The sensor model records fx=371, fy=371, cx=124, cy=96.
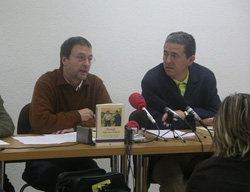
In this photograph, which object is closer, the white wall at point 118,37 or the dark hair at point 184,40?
the dark hair at point 184,40

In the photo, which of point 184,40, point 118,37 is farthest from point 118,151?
point 118,37

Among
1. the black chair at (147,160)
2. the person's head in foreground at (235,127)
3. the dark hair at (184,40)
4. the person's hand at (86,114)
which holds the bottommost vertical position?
the black chair at (147,160)

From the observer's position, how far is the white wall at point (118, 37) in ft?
11.4

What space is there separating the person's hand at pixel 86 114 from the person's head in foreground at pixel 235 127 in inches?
56.4

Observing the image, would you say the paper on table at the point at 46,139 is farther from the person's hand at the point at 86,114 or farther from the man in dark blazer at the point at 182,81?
the man in dark blazer at the point at 182,81

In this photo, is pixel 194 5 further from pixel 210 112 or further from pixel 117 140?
pixel 117 140

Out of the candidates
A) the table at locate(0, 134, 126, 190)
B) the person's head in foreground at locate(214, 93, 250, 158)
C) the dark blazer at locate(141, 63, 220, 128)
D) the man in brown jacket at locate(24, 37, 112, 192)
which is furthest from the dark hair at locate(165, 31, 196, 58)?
the person's head in foreground at locate(214, 93, 250, 158)

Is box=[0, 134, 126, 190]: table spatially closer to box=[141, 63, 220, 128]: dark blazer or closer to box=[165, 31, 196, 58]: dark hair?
box=[141, 63, 220, 128]: dark blazer

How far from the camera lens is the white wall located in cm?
348

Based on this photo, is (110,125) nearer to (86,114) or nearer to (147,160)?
(147,160)

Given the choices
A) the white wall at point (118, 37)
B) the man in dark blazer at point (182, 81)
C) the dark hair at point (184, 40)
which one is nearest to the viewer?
the man in dark blazer at point (182, 81)


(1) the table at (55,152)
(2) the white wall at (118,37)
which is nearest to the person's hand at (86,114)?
(1) the table at (55,152)

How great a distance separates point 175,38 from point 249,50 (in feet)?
4.86

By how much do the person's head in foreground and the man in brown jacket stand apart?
4.40 ft
